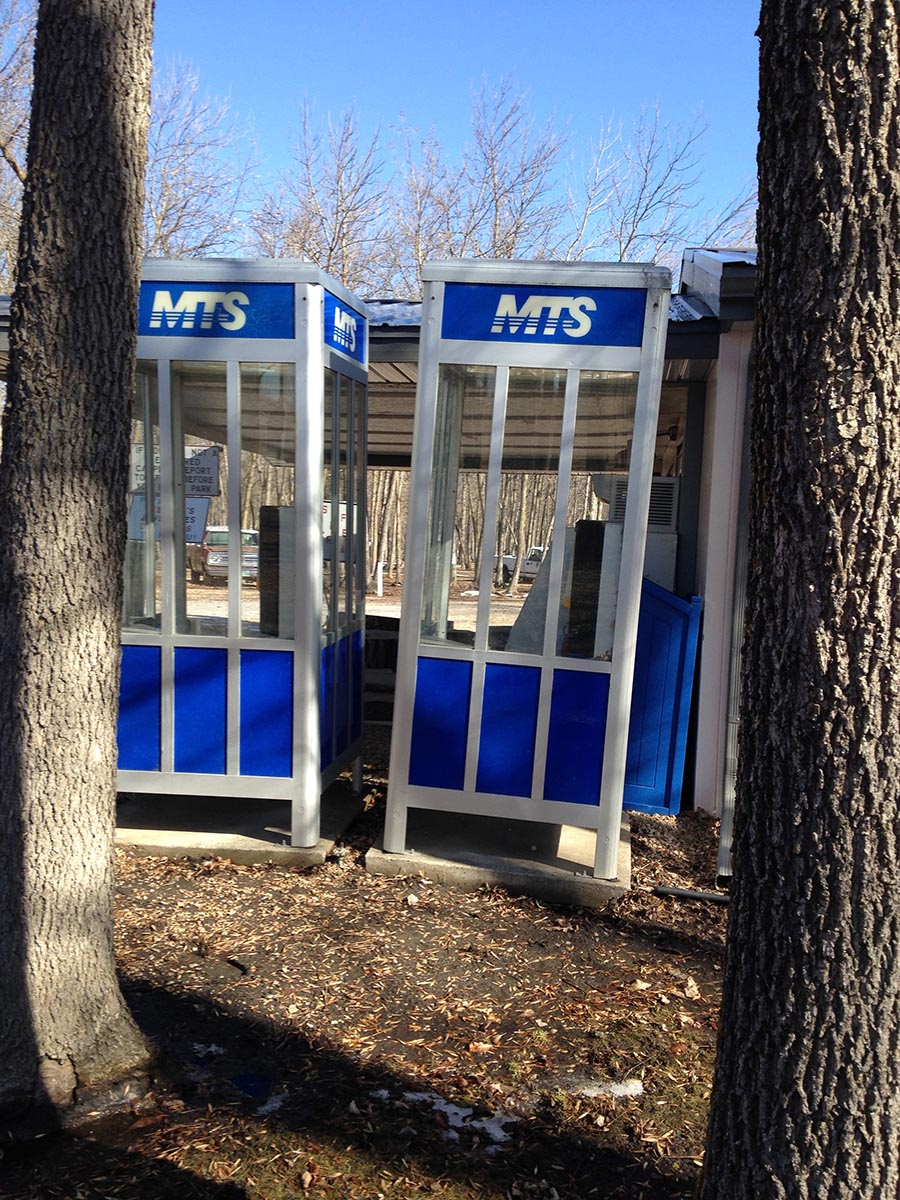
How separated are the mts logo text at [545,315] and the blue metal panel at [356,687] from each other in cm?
254

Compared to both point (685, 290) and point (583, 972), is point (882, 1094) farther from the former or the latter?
point (685, 290)

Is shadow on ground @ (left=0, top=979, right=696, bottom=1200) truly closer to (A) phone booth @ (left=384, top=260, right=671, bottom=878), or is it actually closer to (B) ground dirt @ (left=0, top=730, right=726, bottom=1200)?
(B) ground dirt @ (left=0, top=730, right=726, bottom=1200)

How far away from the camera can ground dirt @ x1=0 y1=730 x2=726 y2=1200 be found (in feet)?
9.95

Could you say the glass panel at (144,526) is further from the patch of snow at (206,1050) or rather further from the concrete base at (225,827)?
the patch of snow at (206,1050)

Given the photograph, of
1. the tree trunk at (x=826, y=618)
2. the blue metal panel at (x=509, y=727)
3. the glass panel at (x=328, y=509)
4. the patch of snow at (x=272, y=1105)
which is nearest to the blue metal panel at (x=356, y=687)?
the glass panel at (x=328, y=509)

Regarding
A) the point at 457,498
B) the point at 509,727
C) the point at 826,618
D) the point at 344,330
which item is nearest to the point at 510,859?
the point at 509,727

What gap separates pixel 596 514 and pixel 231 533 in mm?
2065

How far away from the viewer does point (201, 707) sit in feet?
19.1

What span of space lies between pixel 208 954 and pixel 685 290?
21.9ft

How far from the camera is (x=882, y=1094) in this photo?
1.94 m

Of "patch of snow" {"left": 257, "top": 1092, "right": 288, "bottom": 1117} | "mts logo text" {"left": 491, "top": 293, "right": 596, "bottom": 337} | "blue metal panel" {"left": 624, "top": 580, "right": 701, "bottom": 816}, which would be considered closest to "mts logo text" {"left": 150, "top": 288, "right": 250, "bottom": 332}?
"mts logo text" {"left": 491, "top": 293, "right": 596, "bottom": 337}

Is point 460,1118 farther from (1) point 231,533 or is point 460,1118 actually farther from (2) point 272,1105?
(1) point 231,533

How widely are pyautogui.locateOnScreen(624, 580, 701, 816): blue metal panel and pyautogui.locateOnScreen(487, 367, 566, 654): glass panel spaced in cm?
176

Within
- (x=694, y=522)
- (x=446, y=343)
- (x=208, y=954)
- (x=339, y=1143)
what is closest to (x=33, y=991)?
(x=339, y=1143)
